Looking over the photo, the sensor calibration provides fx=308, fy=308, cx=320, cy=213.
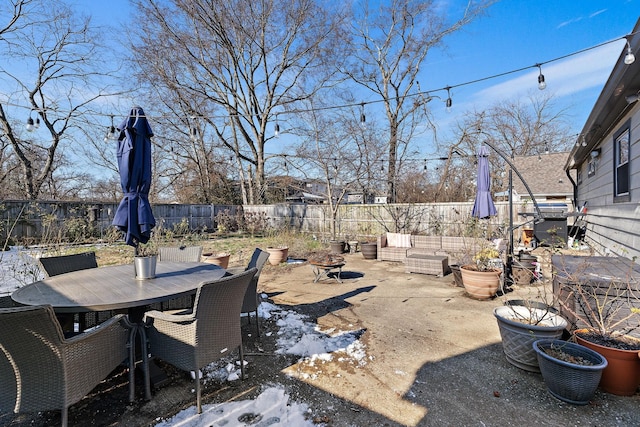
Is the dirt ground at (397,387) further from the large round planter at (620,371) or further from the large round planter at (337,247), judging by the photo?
the large round planter at (337,247)

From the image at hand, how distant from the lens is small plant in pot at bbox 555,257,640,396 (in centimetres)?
218

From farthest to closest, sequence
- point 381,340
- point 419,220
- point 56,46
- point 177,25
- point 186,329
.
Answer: point 177,25 < point 56,46 < point 419,220 < point 381,340 < point 186,329

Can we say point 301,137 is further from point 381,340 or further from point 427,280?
point 381,340

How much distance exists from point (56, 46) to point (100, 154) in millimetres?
5320

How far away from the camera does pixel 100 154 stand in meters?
17.1

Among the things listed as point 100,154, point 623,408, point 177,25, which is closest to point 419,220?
point 623,408

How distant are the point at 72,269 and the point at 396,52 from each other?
16463mm

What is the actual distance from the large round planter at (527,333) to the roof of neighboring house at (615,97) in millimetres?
2547

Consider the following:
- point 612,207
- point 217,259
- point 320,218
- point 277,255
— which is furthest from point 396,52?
point 217,259

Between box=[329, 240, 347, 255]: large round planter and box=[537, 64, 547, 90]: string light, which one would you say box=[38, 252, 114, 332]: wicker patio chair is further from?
box=[329, 240, 347, 255]: large round planter

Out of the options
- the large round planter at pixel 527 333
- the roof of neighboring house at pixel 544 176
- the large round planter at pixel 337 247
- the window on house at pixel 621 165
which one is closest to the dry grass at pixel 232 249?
the large round planter at pixel 337 247

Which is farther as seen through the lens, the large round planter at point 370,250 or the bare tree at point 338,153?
the bare tree at point 338,153

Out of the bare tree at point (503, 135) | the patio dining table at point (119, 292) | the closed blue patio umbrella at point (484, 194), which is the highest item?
the bare tree at point (503, 135)

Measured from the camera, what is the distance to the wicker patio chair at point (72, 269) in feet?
9.11
